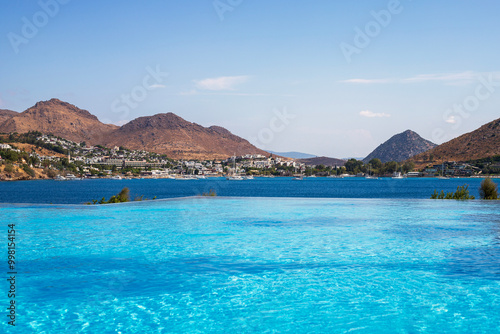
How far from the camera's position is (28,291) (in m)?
6.16

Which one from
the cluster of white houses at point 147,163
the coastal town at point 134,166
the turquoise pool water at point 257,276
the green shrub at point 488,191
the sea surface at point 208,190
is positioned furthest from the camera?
the cluster of white houses at point 147,163

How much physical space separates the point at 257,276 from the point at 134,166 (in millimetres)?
160953

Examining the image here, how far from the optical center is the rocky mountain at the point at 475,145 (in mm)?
115312

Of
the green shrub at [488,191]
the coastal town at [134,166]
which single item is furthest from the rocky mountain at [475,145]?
the green shrub at [488,191]

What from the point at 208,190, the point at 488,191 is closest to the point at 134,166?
the point at 208,190

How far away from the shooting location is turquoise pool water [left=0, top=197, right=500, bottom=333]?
511cm

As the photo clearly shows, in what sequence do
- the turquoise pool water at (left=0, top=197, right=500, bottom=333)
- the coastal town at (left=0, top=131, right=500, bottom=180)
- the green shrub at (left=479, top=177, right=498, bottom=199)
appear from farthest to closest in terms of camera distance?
the coastal town at (left=0, top=131, right=500, bottom=180) < the green shrub at (left=479, top=177, right=498, bottom=199) < the turquoise pool water at (left=0, top=197, right=500, bottom=333)

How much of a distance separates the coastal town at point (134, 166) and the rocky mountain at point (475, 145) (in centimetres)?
325

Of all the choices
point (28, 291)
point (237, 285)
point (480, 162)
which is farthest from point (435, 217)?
point (480, 162)

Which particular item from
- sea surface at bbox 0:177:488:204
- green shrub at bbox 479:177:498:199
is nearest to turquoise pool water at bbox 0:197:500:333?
green shrub at bbox 479:177:498:199

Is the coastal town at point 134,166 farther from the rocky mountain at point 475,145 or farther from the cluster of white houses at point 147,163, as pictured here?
the rocky mountain at point 475,145

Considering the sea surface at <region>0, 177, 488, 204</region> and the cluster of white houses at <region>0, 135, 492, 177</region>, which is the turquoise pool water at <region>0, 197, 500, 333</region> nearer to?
the sea surface at <region>0, 177, 488, 204</region>

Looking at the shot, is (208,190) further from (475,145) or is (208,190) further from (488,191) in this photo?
(475,145)

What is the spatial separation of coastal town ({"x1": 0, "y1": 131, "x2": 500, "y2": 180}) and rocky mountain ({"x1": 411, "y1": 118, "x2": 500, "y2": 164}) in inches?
128
